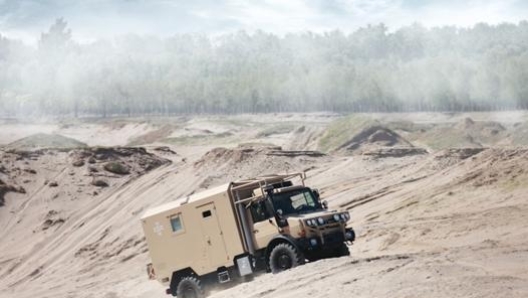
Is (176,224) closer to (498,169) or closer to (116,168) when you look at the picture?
(498,169)

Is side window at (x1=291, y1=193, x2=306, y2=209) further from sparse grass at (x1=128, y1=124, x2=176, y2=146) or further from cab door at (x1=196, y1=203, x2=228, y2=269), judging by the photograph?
sparse grass at (x1=128, y1=124, x2=176, y2=146)

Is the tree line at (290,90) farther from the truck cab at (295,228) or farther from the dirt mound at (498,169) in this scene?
the truck cab at (295,228)

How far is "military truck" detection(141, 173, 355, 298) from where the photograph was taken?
1639 cm

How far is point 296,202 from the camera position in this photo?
17.2m

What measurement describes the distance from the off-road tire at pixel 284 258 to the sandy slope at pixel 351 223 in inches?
22.7

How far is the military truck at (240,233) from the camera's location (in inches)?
645

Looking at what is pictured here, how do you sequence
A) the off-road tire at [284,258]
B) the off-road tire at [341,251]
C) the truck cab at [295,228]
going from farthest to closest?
the off-road tire at [341,251] → the truck cab at [295,228] → the off-road tire at [284,258]

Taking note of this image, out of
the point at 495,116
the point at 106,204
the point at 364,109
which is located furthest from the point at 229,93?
the point at 106,204

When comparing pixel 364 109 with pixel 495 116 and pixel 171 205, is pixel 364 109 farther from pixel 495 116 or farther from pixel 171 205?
pixel 171 205

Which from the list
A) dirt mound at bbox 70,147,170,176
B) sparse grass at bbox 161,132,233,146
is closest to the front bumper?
dirt mound at bbox 70,147,170,176

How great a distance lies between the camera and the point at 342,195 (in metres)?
29.3

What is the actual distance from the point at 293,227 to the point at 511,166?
1018 centimetres

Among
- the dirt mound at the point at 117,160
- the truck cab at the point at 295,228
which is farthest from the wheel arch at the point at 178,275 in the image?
the dirt mound at the point at 117,160

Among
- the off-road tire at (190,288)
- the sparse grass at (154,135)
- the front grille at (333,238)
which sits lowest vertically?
the off-road tire at (190,288)
